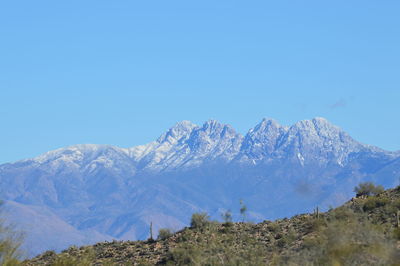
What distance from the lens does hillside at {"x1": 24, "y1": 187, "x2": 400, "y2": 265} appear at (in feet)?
110

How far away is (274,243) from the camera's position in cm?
5059

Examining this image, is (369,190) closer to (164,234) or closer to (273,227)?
(273,227)

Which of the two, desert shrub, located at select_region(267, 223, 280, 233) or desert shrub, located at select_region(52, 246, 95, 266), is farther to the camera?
desert shrub, located at select_region(267, 223, 280, 233)

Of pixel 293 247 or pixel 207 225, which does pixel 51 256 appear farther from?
pixel 293 247

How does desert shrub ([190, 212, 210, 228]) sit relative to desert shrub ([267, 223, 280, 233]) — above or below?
above

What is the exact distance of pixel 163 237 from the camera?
192ft

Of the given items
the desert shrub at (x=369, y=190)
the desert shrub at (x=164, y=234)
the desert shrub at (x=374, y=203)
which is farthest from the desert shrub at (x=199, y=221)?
the desert shrub at (x=369, y=190)

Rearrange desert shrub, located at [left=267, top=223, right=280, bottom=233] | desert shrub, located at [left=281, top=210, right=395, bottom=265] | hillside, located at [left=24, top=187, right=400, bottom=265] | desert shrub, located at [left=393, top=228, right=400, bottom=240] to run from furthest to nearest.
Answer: desert shrub, located at [left=267, top=223, right=280, bottom=233]
desert shrub, located at [left=393, top=228, right=400, bottom=240]
hillside, located at [left=24, top=187, right=400, bottom=265]
desert shrub, located at [left=281, top=210, right=395, bottom=265]

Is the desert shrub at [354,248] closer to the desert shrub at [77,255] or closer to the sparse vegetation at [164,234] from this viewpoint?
the desert shrub at [77,255]

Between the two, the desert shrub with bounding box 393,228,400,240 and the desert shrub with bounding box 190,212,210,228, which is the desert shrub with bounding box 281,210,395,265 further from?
the desert shrub with bounding box 190,212,210,228

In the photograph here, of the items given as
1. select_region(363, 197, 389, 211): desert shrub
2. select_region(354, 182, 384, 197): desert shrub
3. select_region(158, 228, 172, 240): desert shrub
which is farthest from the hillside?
select_region(354, 182, 384, 197): desert shrub

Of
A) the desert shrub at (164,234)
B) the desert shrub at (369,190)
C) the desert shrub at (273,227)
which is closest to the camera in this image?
the desert shrub at (273,227)

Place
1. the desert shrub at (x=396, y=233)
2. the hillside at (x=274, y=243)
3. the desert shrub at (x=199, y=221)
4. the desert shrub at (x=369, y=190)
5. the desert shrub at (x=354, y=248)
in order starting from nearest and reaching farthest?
the desert shrub at (x=354, y=248) < the hillside at (x=274, y=243) < the desert shrub at (x=396, y=233) < the desert shrub at (x=199, y=221) < the desert shrub at (x=369, y=190)

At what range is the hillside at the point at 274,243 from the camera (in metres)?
33.6
